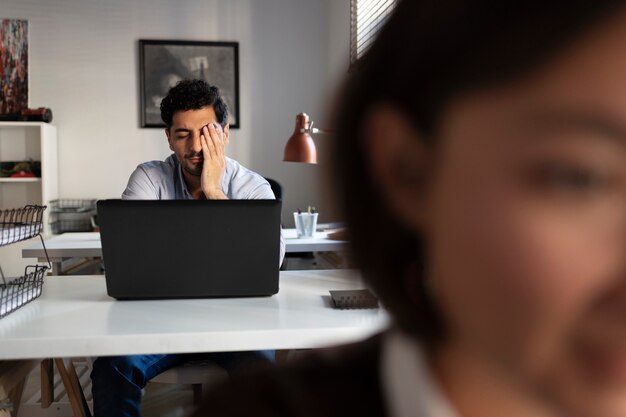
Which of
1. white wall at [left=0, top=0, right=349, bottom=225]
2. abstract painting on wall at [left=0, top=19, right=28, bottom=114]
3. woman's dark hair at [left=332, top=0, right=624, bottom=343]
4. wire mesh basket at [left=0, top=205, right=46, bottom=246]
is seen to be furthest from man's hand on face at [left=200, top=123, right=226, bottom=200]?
abstract painting on wall at [left=0, top=19, right=28, bottom=114]

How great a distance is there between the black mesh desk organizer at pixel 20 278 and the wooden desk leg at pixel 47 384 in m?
0.69

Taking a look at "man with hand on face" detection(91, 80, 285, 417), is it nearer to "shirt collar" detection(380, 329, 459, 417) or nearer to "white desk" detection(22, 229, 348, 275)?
"white desk" detection(22, 229, 348, 275)

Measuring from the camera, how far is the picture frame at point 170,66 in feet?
13.4

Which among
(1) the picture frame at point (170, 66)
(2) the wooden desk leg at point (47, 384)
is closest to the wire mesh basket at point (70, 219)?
(1) the picture frame at point (170, 66)

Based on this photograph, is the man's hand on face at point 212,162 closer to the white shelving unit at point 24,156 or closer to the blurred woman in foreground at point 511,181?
the blurred woman in foreground at point 511,181

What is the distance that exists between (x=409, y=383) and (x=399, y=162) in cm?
16

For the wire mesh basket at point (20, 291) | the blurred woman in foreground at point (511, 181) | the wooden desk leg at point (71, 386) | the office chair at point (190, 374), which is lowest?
the wooden desk leg at point (71, 386)

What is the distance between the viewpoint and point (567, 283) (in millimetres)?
243

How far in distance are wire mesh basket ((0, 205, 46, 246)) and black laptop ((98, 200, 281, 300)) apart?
0.18 m

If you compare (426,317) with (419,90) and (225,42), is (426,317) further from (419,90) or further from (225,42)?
(225,42)

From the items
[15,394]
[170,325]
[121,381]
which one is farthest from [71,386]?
[170,325]

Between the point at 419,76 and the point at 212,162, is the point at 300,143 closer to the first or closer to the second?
the point at 212,162

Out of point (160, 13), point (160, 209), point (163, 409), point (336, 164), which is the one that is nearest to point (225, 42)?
point (160, 13)

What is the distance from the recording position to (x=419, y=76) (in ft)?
0.92
